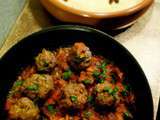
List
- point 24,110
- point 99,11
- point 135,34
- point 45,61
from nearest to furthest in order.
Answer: point 24,110 < point 45,61 < point 99,11 < point 135,34

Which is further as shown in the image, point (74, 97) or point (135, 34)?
point (135, 34)

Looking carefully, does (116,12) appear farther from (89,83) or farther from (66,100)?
(66,100)

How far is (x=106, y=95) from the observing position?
1.27 m

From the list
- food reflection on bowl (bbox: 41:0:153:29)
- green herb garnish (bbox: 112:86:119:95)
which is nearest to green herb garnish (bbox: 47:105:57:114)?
green herb garnish (bbox: 112:86:119:95)

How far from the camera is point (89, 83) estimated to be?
134 cm

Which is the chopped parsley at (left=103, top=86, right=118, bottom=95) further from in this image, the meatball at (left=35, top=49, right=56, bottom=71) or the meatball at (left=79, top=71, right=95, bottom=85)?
the meatball at (left=35, top=49, right=56, bottom=71)

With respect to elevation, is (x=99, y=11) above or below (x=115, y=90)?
above

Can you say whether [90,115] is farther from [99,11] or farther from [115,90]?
[99,11]

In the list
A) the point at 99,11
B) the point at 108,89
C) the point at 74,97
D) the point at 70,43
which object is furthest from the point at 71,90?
the point at 99,11

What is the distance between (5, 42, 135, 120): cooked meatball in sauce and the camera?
126cm

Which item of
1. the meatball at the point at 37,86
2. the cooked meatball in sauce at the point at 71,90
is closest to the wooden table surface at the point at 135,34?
the cooked meatball in sauce at the point at 71,90

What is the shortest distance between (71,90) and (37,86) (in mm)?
120

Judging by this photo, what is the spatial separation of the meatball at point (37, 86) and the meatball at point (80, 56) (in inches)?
5.0

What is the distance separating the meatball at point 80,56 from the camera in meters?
1.33
